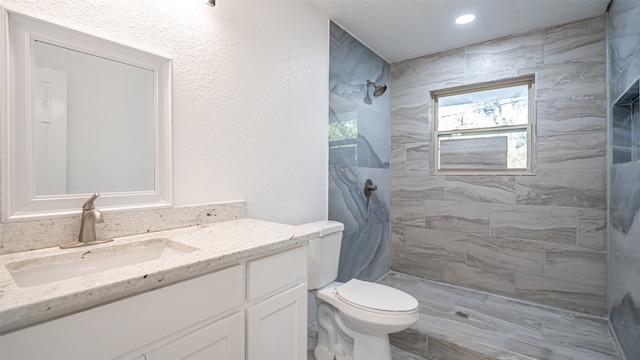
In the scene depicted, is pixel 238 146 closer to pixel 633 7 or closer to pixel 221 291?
pixel 221 291

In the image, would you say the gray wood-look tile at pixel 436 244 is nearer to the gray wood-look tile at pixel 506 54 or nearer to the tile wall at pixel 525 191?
the tile wall at pixel 525 191

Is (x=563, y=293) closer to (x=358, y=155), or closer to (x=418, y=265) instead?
(x=418, y=265)

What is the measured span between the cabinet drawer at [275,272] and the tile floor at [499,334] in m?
1.02

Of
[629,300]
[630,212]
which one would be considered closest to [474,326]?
[629,300]

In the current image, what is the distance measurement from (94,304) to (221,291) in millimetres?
328

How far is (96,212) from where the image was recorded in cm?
101

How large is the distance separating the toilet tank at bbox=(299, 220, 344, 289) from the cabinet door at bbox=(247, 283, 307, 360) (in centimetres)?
50

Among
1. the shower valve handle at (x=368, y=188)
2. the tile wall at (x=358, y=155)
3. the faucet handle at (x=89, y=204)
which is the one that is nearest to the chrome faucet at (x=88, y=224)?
the faucet handle at (x=89, y=204)

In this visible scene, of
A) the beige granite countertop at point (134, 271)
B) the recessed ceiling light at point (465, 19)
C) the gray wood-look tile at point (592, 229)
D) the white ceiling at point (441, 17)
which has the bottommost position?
the gray wood-look tile at point (592, 229)

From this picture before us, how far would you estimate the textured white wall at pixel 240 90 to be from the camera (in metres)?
1.21

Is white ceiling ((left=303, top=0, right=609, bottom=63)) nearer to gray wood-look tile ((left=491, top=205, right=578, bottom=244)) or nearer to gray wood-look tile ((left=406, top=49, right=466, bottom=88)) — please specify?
gray wood-look tile ((left=406, top=49, right=466, bottom=88))

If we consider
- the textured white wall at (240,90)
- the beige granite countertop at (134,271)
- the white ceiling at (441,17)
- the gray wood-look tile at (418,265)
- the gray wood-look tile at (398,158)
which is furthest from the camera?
the gray wood-look tile at (398,158)

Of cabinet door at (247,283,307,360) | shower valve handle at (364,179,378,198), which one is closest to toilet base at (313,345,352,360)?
cabinet door at (247,283,307,360)

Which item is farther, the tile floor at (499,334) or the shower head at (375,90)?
the shower head at (375,90)
